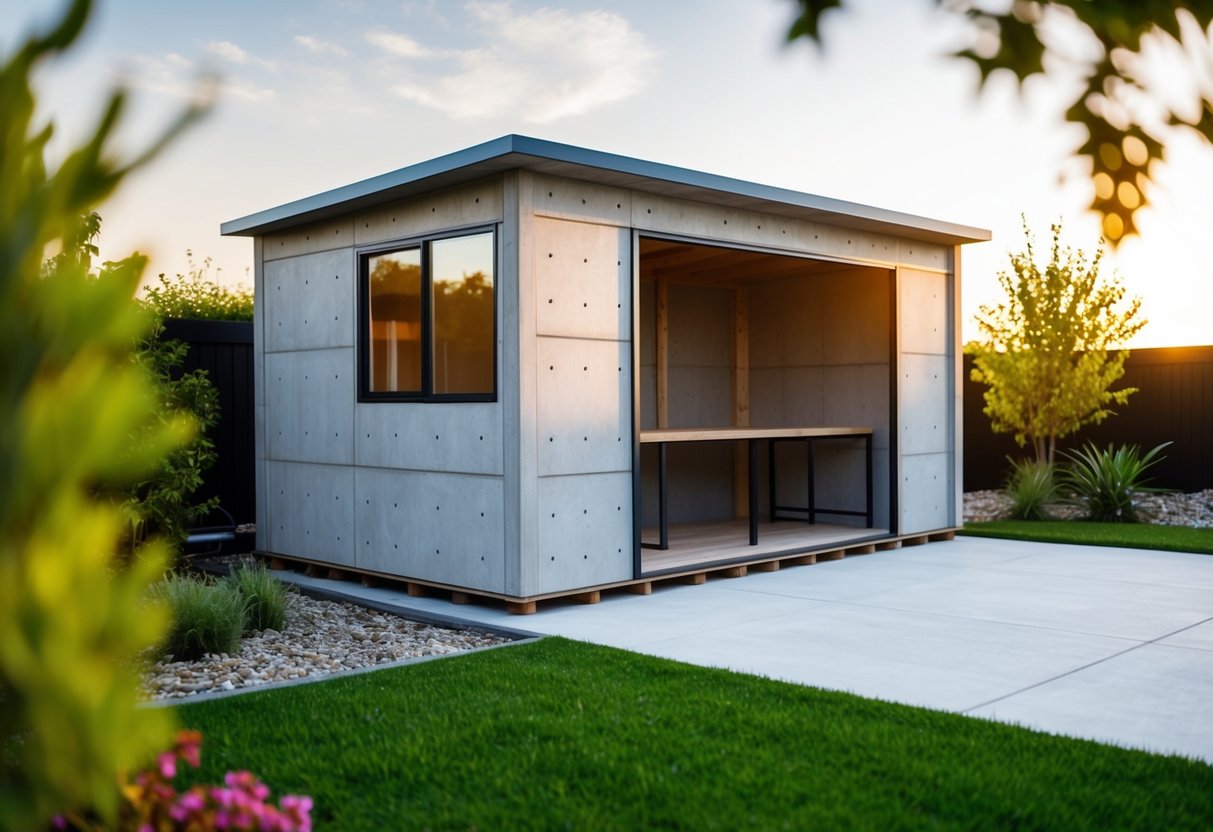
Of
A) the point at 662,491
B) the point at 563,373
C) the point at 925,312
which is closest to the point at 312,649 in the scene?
the point at 563,373

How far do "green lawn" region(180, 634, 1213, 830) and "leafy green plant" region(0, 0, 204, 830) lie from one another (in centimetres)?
219

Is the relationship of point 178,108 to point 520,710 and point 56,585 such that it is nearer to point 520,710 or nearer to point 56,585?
point 56,585

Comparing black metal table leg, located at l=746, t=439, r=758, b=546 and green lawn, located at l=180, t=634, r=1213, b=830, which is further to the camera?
black metal table leg, located at l=746, t=439, r=758, b=546

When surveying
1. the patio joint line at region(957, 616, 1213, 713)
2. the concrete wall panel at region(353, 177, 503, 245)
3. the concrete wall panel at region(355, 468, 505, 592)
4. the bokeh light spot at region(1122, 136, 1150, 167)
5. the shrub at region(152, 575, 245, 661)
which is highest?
the concrete wall panel at region(353, 177, 503, 245)

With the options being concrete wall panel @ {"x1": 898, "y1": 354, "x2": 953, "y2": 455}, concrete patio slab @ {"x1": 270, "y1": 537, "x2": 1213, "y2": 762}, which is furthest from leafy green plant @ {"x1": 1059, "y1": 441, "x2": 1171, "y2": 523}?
concrete patio slab @ {"x1": 270, "y1": 537, "x2": 1213, "y2": 762}

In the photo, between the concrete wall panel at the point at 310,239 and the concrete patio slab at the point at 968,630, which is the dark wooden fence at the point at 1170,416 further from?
the concrete wall panel at the point at 310,239

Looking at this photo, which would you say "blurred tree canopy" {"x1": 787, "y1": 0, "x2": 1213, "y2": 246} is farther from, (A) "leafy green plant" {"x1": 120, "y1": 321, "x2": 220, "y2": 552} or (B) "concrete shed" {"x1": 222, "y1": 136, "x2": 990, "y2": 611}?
(A) "leafy green plant" {"x1": 120, "y1": 321, "x2": 220, "y2": 552}

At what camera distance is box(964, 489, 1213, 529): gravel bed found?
483 inches

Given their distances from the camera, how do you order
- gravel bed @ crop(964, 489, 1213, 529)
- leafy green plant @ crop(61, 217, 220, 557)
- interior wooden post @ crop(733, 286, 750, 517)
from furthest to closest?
gravel bed @ crop(964, 489, 1213, 529) → interior wooden post @ crop(733, 286, 750, 517) → leafy green plant @ crop(61, 217, 220, 557)

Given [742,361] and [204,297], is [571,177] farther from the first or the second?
[204,297]

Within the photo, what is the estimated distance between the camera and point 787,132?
764 centimetres

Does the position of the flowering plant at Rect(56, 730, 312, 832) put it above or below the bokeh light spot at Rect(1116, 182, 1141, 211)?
below

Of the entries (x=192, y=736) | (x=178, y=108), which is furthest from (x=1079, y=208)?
(x=192, y=736)

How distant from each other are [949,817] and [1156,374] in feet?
43.5
